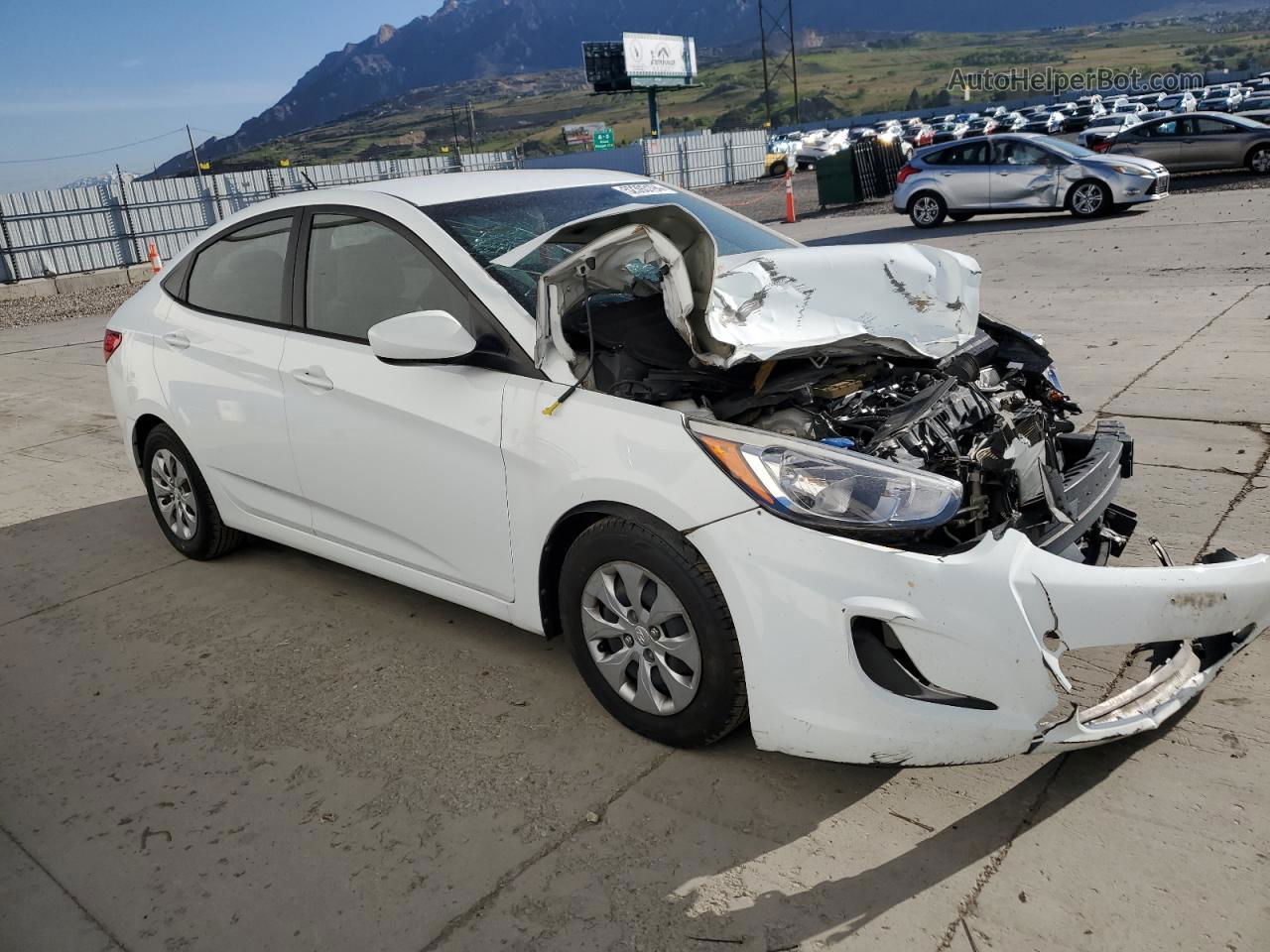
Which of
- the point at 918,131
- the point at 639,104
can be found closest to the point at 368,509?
the point at 918,131

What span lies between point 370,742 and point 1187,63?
14516 cm

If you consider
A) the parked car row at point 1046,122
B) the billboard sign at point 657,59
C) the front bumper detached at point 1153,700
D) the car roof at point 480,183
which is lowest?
the parked car row at point 1046,122

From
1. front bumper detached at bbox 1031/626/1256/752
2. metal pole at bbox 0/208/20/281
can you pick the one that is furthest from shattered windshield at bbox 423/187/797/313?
metal pole at bbox 0/208/20/281

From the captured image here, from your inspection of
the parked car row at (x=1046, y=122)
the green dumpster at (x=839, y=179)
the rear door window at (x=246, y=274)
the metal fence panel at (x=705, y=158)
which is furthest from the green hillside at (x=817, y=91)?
the rear door window at (x=246, y=274)

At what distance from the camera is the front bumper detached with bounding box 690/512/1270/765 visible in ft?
7.97

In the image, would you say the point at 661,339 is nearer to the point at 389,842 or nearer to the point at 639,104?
the point at 389,842

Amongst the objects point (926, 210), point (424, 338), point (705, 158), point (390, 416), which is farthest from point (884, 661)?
point (705, 158)

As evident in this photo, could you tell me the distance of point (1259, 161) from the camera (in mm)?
18828

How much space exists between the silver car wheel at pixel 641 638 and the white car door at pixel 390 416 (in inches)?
15.6

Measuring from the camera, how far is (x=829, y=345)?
322cm

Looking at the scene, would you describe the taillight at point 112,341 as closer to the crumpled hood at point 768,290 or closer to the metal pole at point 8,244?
the crumpled hood at point 768,290

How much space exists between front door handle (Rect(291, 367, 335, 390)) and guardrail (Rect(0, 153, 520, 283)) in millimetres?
17463

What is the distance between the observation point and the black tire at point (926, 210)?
17469 millimetres

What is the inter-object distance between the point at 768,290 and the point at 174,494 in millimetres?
3111
